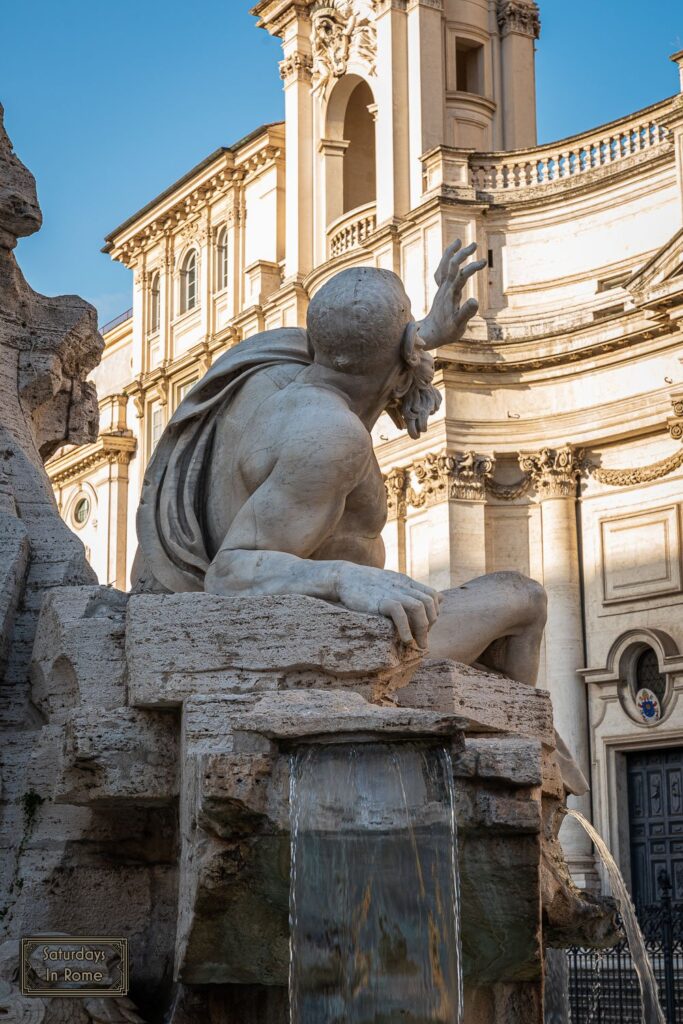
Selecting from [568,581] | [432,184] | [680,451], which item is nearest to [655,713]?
[568,581]

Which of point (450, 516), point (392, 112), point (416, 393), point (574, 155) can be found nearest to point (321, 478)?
point (416, 393)

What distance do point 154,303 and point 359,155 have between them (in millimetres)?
6739

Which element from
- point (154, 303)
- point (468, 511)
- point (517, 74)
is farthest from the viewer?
point (154, 303)

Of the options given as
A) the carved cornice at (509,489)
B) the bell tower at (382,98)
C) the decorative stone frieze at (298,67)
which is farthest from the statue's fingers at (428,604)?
the decorative stone frieze at (298,67)

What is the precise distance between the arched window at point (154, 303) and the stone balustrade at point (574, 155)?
425 inches

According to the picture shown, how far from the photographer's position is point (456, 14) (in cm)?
2577

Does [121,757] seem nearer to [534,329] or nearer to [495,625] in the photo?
[495,625]

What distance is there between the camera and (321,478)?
375 centimetres

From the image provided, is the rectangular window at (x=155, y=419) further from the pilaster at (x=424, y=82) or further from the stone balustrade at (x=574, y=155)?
the stone balustrade at (x=574, y=155)

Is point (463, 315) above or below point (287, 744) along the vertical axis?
above

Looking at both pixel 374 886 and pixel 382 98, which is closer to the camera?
pixel 374 886

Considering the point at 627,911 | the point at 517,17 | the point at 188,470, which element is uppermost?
the point at 517,17

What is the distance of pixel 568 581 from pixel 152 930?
62.0 feet

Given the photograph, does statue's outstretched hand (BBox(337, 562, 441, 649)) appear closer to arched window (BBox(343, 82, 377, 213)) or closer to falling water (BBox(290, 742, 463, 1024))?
falling water (BBox(290, 742, 463, 1024))
